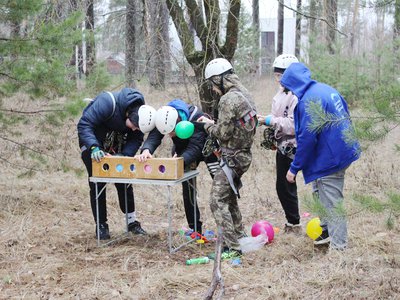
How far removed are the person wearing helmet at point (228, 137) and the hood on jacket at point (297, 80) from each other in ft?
1.54

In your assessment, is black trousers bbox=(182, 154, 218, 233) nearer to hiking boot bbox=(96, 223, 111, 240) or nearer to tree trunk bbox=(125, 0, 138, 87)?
hiking boot bbox=(96, 223, 111, 240)

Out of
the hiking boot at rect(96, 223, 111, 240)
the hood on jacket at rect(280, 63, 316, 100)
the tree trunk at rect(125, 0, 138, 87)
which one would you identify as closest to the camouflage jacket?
the hood on jacket at rect(280, 63, 316, 100)

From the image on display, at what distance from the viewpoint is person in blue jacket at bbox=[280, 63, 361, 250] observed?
203 inches

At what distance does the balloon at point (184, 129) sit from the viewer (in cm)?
599

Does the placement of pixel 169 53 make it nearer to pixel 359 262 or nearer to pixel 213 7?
pixel 213 7

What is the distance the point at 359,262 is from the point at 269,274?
0.80 m

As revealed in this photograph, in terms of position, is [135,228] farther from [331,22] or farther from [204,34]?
[331,22]

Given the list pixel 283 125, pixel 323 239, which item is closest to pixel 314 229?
pixel 323 239

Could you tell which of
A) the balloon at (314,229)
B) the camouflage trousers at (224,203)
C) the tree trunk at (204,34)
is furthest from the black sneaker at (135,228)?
the tree trunk at (204,34)

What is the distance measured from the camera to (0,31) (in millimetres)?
7516

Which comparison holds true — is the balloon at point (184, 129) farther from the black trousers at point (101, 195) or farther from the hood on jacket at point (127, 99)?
the black trousers at point (101, 195)

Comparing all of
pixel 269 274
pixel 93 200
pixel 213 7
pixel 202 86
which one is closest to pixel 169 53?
pixel 202 86

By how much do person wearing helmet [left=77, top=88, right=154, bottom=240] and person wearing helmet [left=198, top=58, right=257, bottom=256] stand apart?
0.81 metres

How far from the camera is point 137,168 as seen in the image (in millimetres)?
6047
